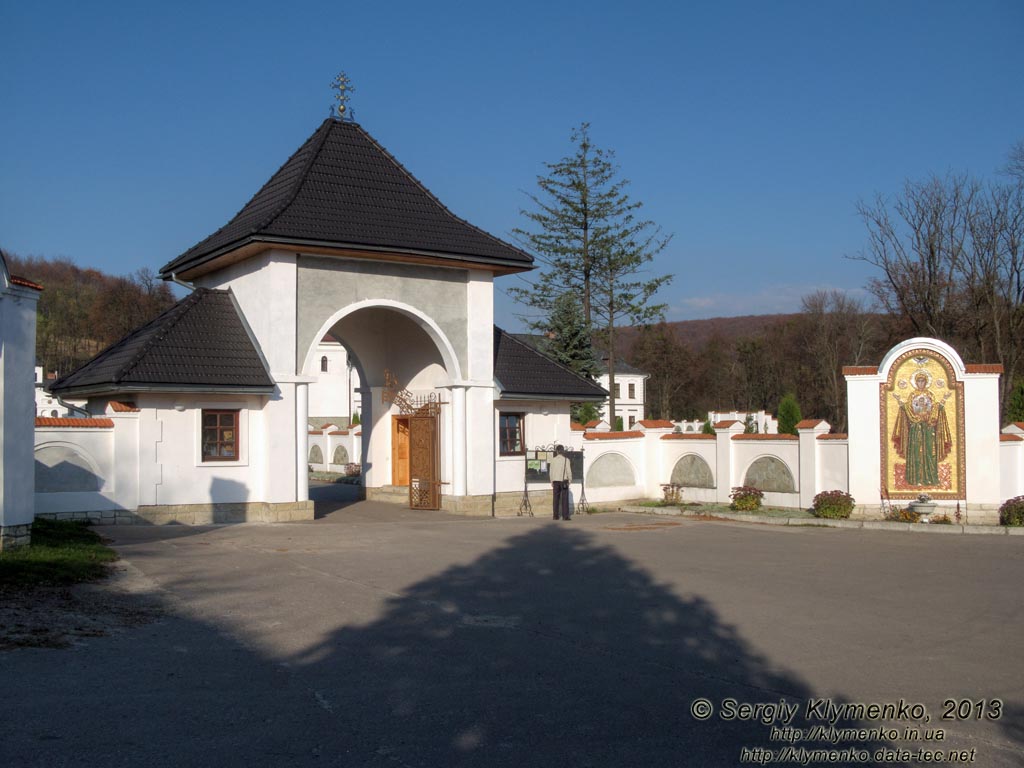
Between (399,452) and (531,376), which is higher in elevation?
(531,376)

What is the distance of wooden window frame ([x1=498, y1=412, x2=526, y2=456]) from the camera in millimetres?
25266

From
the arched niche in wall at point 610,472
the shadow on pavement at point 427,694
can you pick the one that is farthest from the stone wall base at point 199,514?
the shadow on pavement at point 427,694

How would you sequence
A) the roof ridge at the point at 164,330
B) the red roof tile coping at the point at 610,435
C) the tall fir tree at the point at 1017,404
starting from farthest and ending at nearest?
the tall fir tree at the point at 1017,404, the red roof tile coping at the point at 610,435, the roof ridge at the point at 164,330

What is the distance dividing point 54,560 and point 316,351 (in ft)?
35.6

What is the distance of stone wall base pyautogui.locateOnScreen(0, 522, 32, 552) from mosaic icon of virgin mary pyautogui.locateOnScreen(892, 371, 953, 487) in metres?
17.6

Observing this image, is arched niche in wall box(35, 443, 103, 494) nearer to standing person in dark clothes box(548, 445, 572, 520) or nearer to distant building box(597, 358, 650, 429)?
standing person in dark clothes box(548, 445, 572, 520)

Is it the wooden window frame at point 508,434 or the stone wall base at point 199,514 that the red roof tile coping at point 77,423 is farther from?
the wooden window frame at point 508,434

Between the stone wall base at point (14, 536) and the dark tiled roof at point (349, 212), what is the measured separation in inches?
346

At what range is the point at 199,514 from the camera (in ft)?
66.6

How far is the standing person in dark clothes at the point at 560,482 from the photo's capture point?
74.4ft

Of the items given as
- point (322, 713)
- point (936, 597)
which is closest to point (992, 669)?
point (936, 597)

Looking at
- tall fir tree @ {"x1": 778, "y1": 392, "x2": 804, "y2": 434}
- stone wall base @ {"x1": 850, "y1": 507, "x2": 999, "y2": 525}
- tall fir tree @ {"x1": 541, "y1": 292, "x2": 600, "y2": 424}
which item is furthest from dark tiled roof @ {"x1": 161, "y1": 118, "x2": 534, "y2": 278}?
tall fir tree @ {"x1": 778, "y1": 392, "x2": 804, "y2": 434}

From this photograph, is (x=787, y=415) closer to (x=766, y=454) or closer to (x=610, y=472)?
(x=610, y=472)

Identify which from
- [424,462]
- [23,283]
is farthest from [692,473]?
[23,283]
